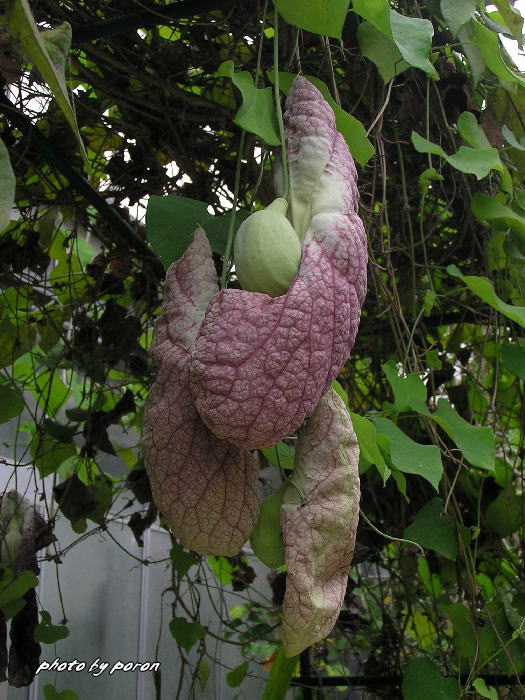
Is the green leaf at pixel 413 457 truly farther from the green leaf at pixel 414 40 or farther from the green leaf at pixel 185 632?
the green leaf at pixel 185 632

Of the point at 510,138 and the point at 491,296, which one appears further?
the point at 510,138

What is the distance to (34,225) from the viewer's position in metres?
1.67

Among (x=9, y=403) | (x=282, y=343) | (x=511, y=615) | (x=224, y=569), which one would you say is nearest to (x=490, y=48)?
(x=282, y=343)

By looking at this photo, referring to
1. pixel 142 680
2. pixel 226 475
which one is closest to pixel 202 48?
pixel 226 475

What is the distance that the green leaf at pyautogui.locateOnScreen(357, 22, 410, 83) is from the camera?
893 mm

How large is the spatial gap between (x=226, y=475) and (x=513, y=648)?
0.97 metres

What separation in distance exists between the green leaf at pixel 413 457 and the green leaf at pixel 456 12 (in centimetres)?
45

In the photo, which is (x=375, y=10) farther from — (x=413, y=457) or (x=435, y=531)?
(x=435, y=531)

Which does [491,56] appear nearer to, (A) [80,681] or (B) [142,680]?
(A) [80,681]

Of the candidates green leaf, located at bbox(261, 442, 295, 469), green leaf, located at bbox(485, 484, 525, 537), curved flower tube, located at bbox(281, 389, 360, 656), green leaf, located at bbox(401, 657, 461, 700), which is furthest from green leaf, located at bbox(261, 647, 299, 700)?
curved flower tube, located at bbox(281, 389, 360, 656)

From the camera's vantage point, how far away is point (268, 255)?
53 centimetres

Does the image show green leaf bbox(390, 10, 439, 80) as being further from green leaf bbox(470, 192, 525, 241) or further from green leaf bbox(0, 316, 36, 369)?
green leaf bbox(0, 316, 36, 369)

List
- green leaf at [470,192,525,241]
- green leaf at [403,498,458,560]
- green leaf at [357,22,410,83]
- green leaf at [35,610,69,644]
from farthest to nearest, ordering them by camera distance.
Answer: green leaf at [35,610,69,644]
green leaf at [403,498,458,560]
green leaf at [470,192,525,241]
green leaf at [357,22,410,83]

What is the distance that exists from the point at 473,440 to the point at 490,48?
48 cm
